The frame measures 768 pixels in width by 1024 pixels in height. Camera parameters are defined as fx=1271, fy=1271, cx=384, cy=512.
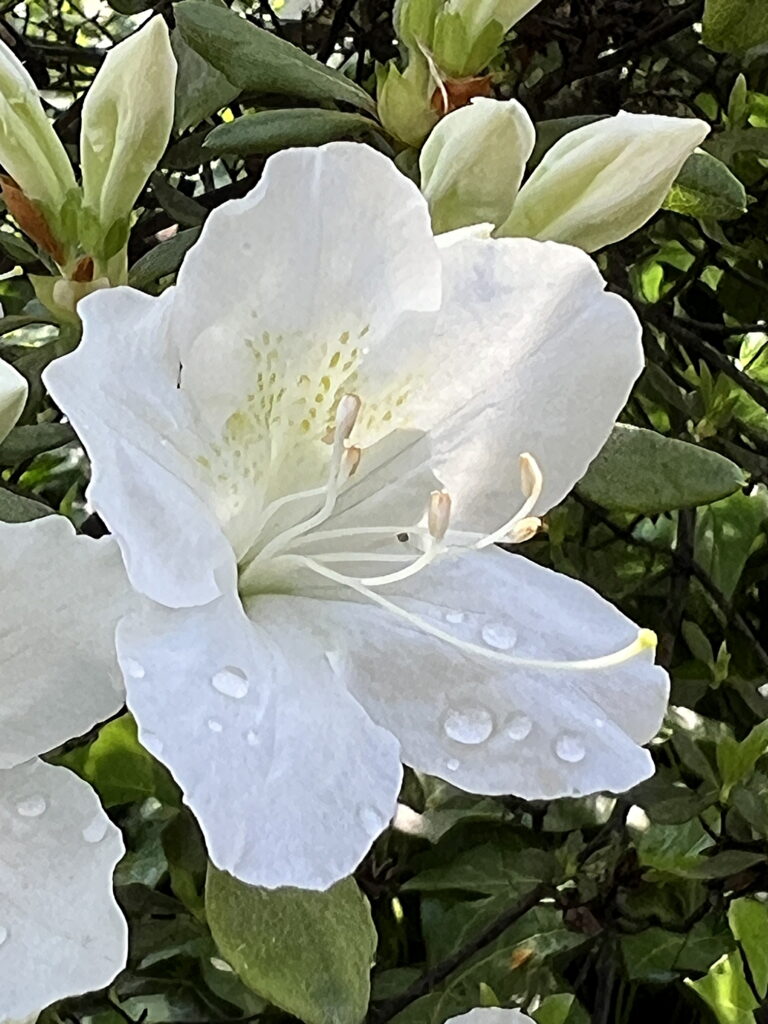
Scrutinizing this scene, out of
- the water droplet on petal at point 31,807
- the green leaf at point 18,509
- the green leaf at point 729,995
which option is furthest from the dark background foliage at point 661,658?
the water droplet on petal at point 31,807

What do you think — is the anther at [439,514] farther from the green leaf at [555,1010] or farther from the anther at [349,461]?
the green leaf at [555,1010]

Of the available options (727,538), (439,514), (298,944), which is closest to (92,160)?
(439,514)

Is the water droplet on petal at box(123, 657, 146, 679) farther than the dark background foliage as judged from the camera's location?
No

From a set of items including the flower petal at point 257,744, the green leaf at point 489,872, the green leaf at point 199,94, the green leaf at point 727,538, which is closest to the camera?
the flower petal at point 257,744

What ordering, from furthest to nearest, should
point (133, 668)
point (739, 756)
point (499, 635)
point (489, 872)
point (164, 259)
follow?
point (489, 872) < point (739, 756) < point (164, 259) < point (499, 635) < point (133, 668)

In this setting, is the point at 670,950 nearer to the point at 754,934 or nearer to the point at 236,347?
the point at 754,934

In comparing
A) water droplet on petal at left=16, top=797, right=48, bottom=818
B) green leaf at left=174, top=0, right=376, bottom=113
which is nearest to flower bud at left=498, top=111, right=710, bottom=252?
green leaf at left=174, top=0, right=376, bottom=113

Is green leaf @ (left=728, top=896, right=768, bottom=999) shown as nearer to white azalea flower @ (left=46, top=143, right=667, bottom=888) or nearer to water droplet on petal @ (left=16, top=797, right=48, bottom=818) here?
white azalea flower @ (left=46, top=143, right=667, bottom=888)
